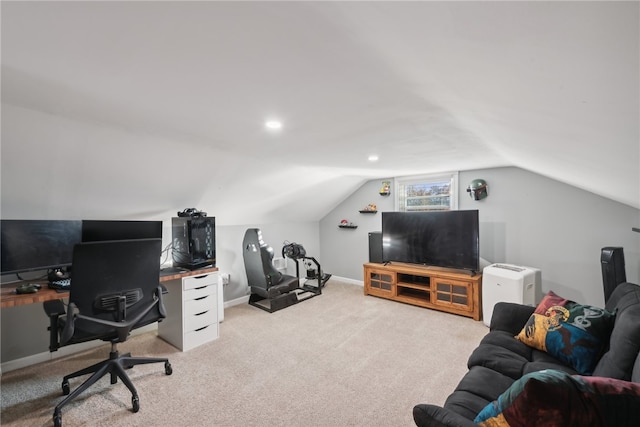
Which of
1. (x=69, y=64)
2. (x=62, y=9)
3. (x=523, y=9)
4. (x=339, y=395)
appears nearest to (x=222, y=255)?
(x=339, y=395)

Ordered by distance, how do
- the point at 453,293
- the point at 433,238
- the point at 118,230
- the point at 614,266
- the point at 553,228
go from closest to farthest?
1. the point at 614,266
2. the point at 118,230
3. the point at 553,228
4. the point at 453,293
5. the point at 433,238

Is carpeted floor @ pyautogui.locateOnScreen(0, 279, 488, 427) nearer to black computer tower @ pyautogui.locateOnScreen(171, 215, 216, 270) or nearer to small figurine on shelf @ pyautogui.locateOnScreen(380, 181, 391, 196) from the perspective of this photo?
black computer tower @ pyautogui.locateOnScreen(171, 215, 216, 270)

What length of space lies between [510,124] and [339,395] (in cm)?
222

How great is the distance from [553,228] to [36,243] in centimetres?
548

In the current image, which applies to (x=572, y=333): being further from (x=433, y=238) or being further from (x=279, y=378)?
(x=433, y=238)

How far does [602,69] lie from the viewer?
2.47 ft

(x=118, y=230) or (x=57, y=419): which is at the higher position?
(x=118, y=230)

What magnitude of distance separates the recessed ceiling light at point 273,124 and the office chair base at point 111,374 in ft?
7.03

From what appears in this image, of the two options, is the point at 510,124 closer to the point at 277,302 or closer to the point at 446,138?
the point at 446,138

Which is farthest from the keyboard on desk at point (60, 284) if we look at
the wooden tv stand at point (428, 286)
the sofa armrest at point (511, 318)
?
the wooden tv stand at point (428, 286)

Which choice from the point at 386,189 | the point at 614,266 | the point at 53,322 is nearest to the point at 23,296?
the point at 53,322

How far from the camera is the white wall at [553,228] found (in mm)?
3039

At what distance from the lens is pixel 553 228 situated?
341cm

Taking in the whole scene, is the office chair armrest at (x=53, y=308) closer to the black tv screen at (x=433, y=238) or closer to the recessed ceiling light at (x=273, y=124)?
the recessed ceiling light at (x=273, y=124)
